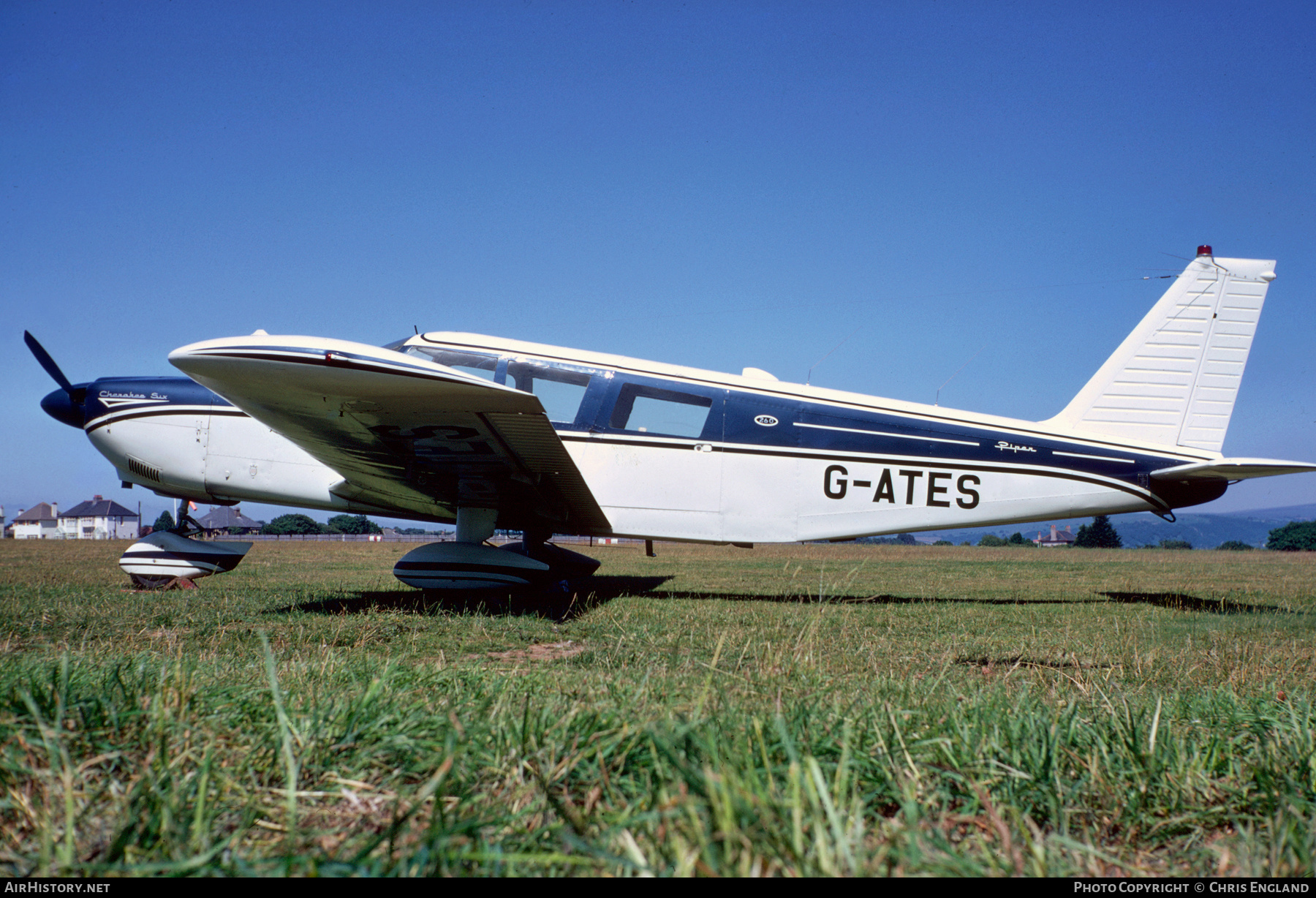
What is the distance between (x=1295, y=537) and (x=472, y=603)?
68.3 meters

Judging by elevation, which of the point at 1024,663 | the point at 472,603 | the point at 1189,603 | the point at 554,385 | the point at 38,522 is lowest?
the point at 38,522

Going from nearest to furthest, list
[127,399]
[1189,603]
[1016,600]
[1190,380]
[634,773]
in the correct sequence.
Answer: [634,773] < [1190,380] < [127,399] < [1016,600] < [1189,603]

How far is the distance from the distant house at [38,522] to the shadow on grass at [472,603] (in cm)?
11424

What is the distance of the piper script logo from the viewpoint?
6789 millimetres

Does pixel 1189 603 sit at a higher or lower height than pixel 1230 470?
lower

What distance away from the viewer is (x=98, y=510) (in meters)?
90.4

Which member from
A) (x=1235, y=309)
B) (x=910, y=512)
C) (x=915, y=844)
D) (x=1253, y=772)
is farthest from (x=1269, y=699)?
(x=1235, y=309)

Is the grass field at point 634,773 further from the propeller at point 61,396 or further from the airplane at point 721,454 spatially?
the propeller at point 61,396

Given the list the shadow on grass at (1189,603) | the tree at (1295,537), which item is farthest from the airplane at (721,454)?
the tree at (1295,537)

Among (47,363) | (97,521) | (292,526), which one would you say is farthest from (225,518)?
(47,363)

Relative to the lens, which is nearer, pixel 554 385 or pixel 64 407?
pixel 554 385

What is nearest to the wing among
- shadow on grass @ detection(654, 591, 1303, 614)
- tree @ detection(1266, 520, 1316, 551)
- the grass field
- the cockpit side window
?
the cockpit side window

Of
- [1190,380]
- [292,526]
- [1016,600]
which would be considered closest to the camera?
[1190,380]

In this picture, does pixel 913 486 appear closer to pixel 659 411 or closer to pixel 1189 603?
pixel 659 411
